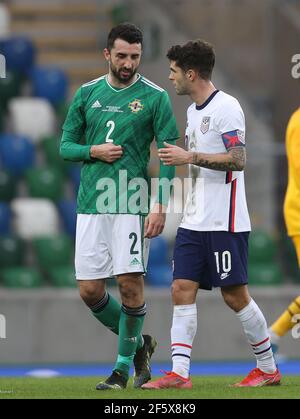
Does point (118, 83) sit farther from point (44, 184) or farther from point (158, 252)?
point (44, 184)

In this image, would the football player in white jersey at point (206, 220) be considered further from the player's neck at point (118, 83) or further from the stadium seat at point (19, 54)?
the stadium seat at point (19, 54)

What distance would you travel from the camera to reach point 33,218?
1464cm

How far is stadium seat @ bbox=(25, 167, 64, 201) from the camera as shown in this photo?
15.0m

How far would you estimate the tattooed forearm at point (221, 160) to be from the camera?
7531 millimetres

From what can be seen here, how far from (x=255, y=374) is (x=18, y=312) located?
18.8 feet

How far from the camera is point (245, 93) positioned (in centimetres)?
1681

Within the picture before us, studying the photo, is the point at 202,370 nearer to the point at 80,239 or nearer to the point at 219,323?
the point at 219,323

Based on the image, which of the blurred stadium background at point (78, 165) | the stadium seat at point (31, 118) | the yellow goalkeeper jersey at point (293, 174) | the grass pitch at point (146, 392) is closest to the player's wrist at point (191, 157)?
the grass pitch at point (146, 392)

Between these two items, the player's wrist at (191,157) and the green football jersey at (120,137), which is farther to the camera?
the green football jersey at (120,137)

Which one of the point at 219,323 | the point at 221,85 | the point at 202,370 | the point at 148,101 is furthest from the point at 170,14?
the point at 148,101

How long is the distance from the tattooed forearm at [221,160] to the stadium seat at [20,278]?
664cm

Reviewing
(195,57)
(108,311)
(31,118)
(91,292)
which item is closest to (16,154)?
(31,118)

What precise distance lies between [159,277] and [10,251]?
63.4 inches

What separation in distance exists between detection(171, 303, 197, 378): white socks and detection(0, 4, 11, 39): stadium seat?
976cm
